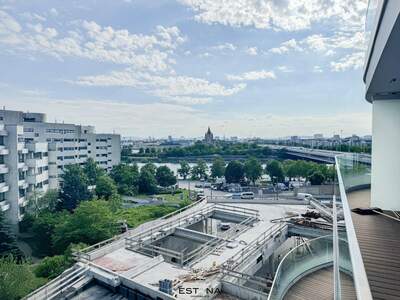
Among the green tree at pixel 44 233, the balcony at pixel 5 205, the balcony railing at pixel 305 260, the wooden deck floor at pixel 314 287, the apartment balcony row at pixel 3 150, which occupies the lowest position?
the green tree at pixel 44 233

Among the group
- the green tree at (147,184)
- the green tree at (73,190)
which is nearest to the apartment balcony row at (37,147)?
the green tree at (73,190)

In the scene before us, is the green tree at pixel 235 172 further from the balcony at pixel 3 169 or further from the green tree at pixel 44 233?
the balcony at pixel 3 169

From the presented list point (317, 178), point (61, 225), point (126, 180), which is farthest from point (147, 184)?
point (317, 178)

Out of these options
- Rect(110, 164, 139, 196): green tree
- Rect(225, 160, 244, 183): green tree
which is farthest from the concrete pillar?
Rect(225, 160, 244, 183): green tree

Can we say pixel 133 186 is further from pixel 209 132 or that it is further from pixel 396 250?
pixel 209 132

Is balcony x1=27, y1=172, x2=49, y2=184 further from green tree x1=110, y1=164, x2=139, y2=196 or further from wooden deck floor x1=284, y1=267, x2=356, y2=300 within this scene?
wooden deck floor x1=284, y1=267, x2=356, y2=300

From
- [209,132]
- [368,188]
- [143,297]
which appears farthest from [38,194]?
[209,132]
